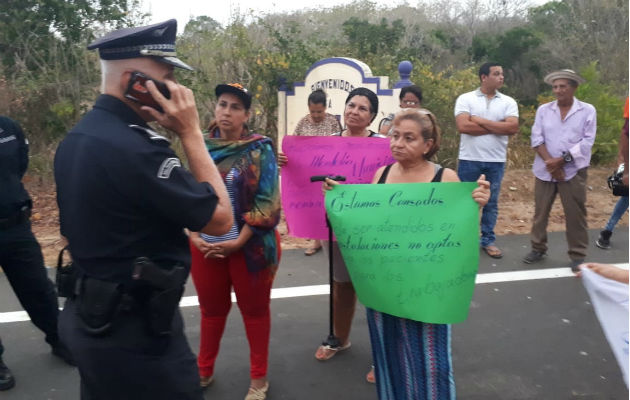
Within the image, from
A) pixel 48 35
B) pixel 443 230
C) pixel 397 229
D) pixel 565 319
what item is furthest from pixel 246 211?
pixel 48 35

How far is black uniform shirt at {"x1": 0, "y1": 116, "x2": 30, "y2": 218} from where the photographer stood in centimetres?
304

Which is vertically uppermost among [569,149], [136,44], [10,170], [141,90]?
[136,44]

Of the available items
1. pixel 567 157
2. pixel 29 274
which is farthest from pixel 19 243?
pixel 567 157

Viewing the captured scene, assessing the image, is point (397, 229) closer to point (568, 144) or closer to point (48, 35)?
point (568, 144)

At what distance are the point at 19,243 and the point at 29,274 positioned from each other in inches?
8.2

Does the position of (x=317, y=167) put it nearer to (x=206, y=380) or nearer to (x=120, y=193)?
(x=206, y=380)

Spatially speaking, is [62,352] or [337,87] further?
[337,87]

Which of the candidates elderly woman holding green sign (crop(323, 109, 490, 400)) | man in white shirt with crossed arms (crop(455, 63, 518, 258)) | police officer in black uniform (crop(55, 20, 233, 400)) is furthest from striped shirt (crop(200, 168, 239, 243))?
man in white shirt with crossed arms (crop(455, 63, 518, 258))

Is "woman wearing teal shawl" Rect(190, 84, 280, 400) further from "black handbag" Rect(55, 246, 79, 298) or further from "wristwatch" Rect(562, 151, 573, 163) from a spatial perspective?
"wristwatch" Rect(562, 151, 573, 163)

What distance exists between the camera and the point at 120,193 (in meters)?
1.67

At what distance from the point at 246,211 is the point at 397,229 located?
815mm

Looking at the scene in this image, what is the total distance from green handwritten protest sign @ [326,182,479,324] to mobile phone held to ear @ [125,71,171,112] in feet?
3.76

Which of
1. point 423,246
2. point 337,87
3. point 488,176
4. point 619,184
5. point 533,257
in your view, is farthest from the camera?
point 337,87

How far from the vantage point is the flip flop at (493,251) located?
17.9 ft
